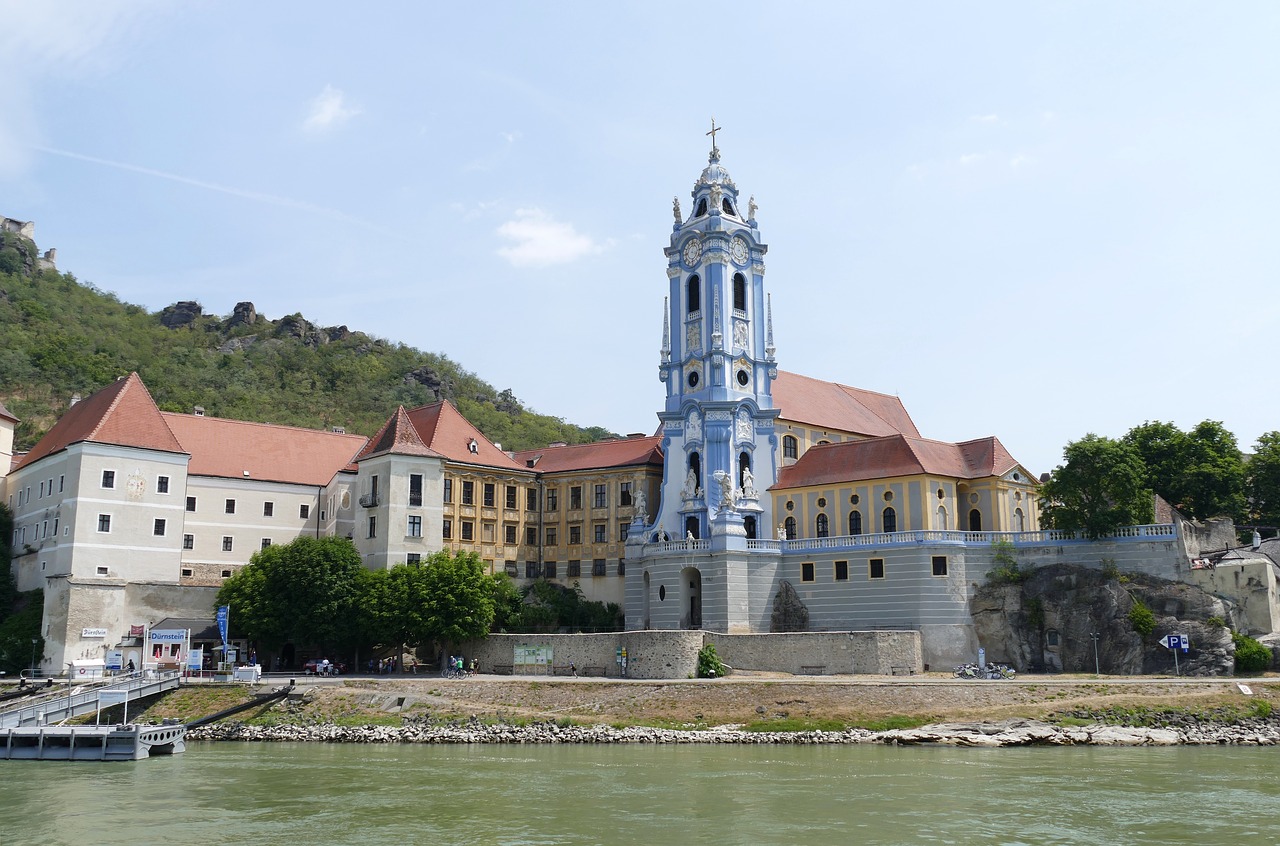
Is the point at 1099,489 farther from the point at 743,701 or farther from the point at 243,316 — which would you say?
the point at 243,316

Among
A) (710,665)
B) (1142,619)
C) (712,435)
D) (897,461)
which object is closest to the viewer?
(1142,619)

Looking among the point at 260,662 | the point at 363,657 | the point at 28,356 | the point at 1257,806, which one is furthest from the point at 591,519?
the point at 28,356

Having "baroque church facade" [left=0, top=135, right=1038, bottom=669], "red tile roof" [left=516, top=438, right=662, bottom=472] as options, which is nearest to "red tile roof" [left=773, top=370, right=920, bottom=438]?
"baroque church facade" [left=0, top=135, right=1038, bottom=669]

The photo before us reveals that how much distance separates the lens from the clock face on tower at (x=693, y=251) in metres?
68.7

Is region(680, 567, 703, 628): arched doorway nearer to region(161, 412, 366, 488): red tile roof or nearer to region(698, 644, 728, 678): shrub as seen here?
region(698, 644, 728, 678): shrub

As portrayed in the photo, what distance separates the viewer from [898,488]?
199 ft

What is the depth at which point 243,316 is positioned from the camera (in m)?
128

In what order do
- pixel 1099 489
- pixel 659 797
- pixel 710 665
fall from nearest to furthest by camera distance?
pixel 659 797
pixel 710 665
pixel 1099 489

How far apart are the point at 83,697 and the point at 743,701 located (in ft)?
85.1

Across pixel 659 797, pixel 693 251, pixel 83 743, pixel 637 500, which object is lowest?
pixel 659 797

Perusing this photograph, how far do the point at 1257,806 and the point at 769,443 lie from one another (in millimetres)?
39890

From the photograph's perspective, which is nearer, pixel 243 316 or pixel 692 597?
pixel 692 597

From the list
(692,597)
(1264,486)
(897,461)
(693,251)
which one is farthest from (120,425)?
(1264,486)

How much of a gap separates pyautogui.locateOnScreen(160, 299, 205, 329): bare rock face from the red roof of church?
85.4m
